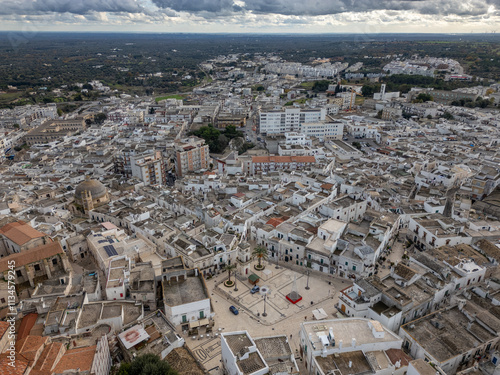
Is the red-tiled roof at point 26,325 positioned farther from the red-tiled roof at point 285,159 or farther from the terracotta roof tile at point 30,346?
the red-tiled roof at point 285,159

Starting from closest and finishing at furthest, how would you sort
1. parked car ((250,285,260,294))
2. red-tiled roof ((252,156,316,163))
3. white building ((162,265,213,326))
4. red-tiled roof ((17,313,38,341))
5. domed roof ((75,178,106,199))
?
red-tiled roof ((17,313,38,341)) → white building ((162,265,213,326)) → parked car ((250,285,260,294)) → domed roof ((75,178,106,199)) → red-tiled roof ((252,156,316,163))

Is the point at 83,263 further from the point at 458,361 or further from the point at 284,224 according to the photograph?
the point at 458,361

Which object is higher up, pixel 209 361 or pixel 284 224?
pixel 284 224

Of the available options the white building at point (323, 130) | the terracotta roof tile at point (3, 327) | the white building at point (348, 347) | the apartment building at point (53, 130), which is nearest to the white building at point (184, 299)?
the white building at point (348, 347)

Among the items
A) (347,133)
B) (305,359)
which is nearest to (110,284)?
(305,359)

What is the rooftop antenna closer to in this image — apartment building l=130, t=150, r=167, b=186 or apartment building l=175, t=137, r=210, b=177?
apartment building l=130, t=150, r=167, b=186

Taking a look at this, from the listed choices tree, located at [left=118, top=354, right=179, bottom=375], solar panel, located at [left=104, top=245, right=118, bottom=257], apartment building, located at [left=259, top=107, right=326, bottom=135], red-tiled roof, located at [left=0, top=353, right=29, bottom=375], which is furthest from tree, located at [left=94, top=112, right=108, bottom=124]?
tree, located at [left=118, top=354, right=179, bottom=375]
